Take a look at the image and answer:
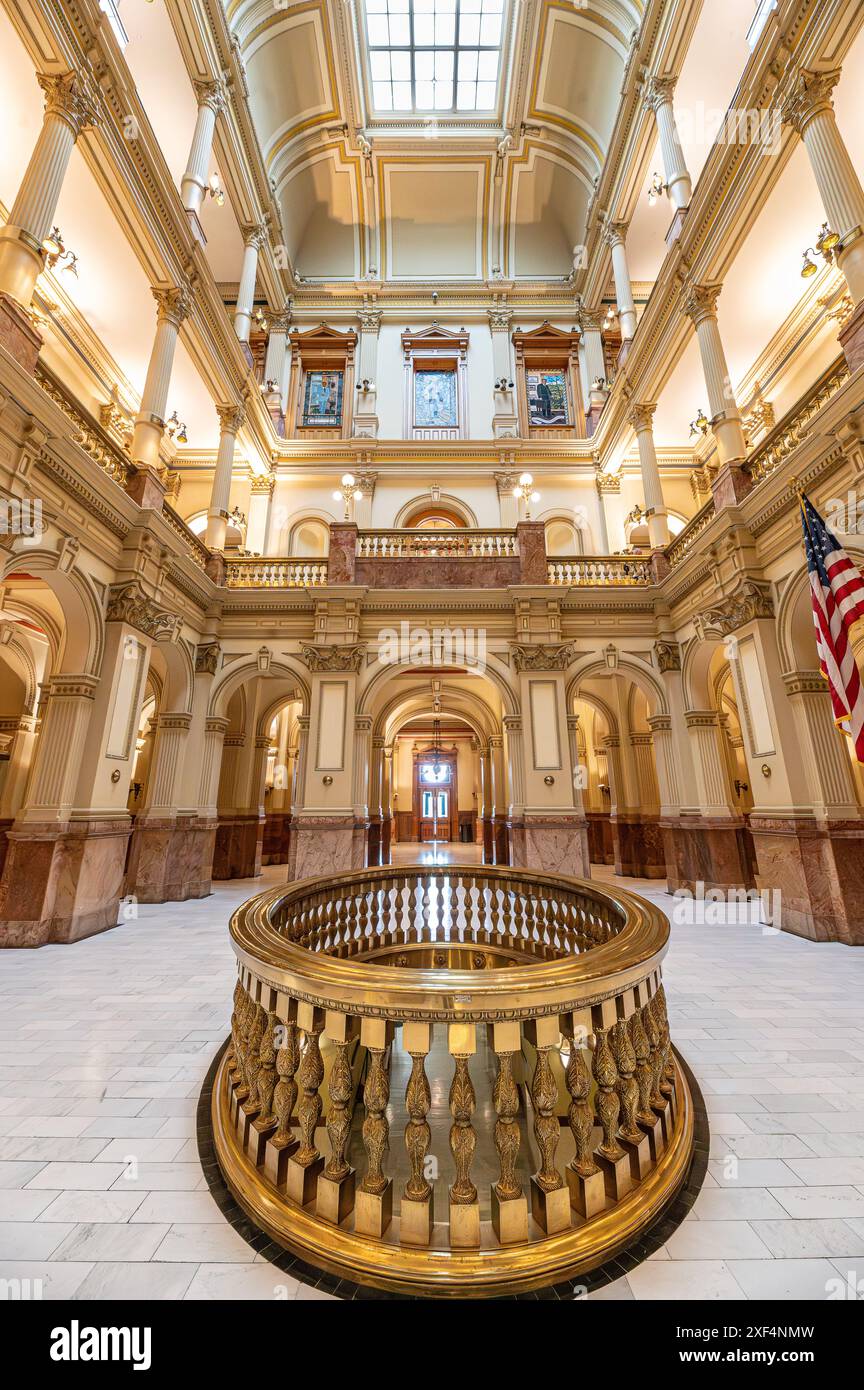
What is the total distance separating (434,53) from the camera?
15.1 m

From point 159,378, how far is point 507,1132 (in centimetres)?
1089

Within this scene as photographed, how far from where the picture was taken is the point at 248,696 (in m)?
13.2

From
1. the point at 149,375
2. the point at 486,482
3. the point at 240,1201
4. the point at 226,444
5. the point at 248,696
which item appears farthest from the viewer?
the point at 486,482

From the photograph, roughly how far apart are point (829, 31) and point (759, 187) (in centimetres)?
175

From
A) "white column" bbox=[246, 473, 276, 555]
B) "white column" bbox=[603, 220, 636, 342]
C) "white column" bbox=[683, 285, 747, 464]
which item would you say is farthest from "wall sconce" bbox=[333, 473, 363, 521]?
"white column" bbox=[683, 285, 747, 464]

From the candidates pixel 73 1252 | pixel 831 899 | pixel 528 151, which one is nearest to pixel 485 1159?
pixel 73 1252

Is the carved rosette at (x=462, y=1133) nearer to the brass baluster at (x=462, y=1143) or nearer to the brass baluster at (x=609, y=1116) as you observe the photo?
the brass baluster at (x=462, y=1143)

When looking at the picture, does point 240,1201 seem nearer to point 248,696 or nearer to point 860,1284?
point 860,1284

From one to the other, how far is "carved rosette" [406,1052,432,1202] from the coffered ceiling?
19447 mm

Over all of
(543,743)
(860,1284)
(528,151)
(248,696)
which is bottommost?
(860,1284)

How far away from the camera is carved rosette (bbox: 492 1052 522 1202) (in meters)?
1.89

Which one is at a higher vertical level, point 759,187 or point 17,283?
point 759,187

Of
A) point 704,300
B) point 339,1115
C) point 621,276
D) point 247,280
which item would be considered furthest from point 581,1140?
point 247,280

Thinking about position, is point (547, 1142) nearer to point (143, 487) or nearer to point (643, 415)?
point (143, 487)
